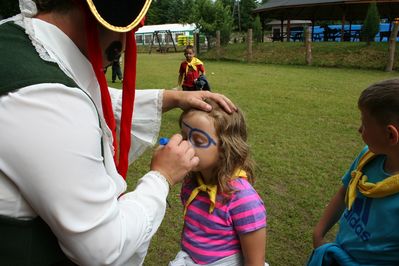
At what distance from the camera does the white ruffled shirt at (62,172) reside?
1.01 m

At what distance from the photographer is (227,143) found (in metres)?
1.85

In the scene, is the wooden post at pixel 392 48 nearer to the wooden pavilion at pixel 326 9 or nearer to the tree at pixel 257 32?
the wooden pavilion at pixel 326 9

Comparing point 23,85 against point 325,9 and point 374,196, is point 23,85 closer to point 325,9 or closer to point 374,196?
point 374,196

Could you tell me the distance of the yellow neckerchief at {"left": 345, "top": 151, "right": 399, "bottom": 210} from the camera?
169cm

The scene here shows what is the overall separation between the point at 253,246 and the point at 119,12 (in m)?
1.16

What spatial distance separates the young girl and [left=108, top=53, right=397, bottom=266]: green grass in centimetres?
149

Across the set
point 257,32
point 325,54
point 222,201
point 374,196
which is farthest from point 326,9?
point 222,201

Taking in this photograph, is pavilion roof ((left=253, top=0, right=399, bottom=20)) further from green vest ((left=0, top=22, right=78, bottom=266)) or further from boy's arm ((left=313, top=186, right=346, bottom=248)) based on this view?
green vest ((left=0, top=22, right=78, bottom=266))

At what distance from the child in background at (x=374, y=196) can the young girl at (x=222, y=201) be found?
372 millimetres

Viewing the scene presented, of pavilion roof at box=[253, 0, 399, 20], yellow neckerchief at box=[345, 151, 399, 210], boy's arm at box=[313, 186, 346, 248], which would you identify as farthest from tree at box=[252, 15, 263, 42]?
yellow neckerchief at box=[345, 151, 399, 210]

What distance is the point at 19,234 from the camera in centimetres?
112

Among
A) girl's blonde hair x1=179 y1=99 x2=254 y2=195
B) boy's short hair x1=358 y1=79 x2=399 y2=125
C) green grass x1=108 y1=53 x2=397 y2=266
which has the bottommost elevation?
A: green grass x1=108 y1=53 x2=397 y2=266

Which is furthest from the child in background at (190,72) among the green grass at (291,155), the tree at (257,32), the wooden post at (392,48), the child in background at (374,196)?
the tree at (257,32)

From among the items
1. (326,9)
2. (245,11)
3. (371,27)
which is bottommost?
(371,27)
